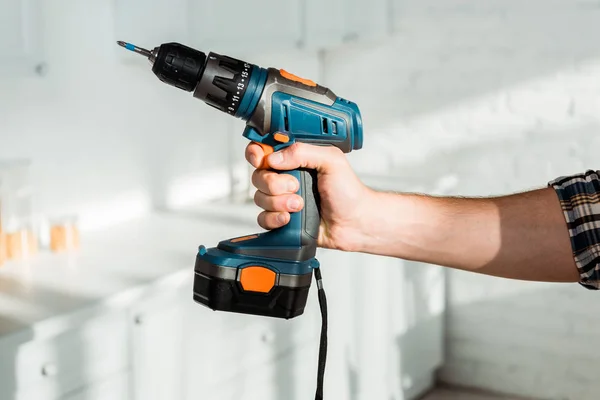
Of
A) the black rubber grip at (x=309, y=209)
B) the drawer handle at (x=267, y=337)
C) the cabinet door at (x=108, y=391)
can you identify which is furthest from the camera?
the drawer handle at (x=267, y=337)

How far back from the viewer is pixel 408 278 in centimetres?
315

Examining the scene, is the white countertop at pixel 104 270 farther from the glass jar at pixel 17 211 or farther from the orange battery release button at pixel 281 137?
the orange battery release button at pixel 281 137

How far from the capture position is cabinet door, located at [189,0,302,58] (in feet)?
8.46

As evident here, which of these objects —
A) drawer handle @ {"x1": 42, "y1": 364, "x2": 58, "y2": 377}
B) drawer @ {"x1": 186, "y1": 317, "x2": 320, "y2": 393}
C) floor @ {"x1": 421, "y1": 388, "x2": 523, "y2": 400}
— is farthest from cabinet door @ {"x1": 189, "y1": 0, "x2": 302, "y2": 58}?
floor @ {"x1": 421, "y1": 388, "x2": 523, "y2": 400}

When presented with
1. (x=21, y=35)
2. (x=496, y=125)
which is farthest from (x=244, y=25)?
(x=496, y=125)

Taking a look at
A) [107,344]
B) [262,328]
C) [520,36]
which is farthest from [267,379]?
[520,36]

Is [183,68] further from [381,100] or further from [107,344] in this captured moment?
[381,100]

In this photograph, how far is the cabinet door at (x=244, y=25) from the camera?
8.46ft

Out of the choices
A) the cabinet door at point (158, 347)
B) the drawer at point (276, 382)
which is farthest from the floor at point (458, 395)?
the cabinet door at point (158, 347)

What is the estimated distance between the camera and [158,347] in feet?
6.69

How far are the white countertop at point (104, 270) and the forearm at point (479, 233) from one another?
624 millimetres

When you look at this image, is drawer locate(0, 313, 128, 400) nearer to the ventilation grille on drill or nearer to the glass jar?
the glass jar

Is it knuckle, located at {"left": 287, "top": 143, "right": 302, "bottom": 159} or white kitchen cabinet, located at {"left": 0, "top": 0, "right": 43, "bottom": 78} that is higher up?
white kitchen cabinet, located at {"left": 0, "top": 0, "right": 43, "bottom": 78}

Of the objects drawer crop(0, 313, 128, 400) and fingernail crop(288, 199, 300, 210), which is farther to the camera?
drawer crop(0, 313, 128, 400)
